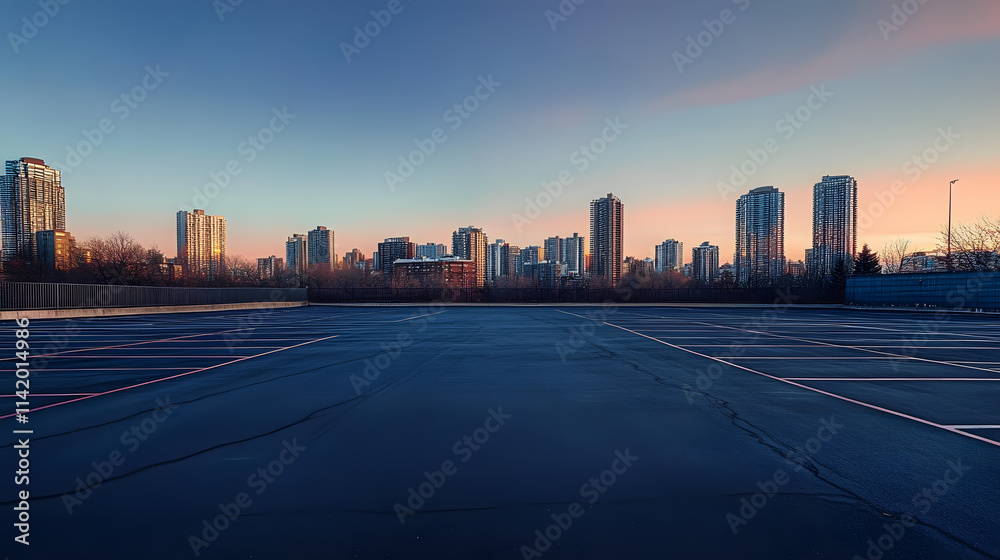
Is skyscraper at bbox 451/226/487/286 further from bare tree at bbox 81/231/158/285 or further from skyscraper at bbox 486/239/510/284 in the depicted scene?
bare tree at bbox 81/231/158/285

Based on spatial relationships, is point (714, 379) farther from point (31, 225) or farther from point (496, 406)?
point (31, 225)

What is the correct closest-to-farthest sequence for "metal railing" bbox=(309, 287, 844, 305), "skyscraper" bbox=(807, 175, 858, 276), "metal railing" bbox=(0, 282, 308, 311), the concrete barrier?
the concrete barrier < "metal railing" bbox=(0, 282, 308, 311) < "metal railing" bbox=(309, 287, 844, 305) < "skyscraper" bbox=(807, 175, 858, 276)

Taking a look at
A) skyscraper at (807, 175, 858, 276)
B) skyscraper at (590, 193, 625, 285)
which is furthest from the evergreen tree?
skyscraper at (590, 193, 625, 285)

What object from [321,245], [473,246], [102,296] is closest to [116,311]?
[102,296]

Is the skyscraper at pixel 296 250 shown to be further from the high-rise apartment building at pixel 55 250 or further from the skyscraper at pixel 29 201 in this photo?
the high-rise apartment building at pixel 55 250

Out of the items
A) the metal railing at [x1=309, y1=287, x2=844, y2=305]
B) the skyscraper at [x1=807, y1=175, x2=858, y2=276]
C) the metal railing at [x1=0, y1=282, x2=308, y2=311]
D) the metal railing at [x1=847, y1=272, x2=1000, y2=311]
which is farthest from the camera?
the skyscraper at [x1=807, y1=175, x2=858, y2=276]

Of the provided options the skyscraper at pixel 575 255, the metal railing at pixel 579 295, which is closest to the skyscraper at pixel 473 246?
the skyscraper at pixel 575 255

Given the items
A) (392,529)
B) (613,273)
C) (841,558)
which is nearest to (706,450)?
(841,558)
